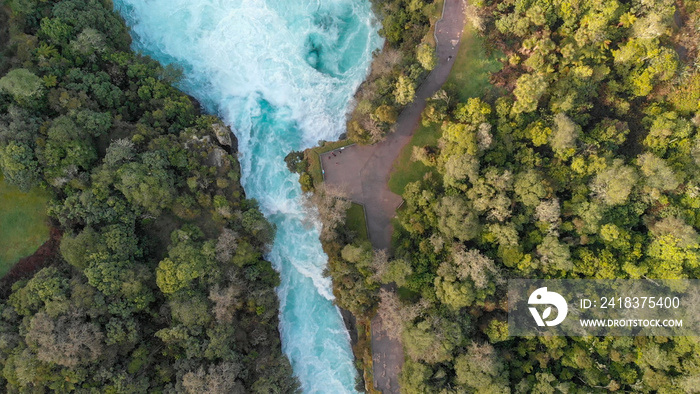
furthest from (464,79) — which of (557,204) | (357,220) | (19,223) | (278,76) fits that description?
(19,223)

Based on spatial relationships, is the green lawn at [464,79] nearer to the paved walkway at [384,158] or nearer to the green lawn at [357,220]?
the paved walkway at [384,158]

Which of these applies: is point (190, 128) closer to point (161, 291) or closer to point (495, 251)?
point (161, 291)

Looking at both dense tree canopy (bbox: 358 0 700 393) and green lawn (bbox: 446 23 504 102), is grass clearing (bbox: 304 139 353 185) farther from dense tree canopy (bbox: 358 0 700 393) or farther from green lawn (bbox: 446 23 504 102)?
green lawn (bbox: 446 23 504 102)

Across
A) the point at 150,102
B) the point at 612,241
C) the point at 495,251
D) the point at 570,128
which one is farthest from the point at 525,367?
the point at 150,102

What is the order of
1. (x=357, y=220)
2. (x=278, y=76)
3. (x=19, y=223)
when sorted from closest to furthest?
(x=19, y=223) → (x=357, y=220) → (x=278, y=76)

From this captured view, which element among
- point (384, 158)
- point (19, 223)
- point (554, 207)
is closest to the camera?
point (554, 207)

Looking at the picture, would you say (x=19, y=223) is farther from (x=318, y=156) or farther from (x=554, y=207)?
(x=554, y=207)

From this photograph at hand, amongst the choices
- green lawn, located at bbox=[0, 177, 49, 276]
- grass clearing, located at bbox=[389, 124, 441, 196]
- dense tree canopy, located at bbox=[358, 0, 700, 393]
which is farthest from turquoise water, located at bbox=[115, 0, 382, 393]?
green lawn, located at bbox=[0, 177, 49, 276]
